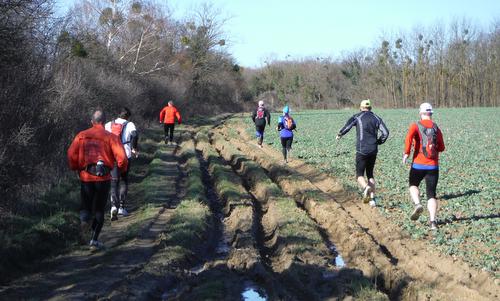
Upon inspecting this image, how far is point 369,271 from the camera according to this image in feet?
25.4

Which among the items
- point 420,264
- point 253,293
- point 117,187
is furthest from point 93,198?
point 420,264

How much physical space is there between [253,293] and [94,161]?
3.22m

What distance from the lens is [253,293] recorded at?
22.8 ft

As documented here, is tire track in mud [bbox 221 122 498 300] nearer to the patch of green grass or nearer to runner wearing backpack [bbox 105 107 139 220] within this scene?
runner wearing backpack [bbox 105 107 139 220]

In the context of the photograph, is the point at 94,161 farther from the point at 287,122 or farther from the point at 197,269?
the point at 287,122

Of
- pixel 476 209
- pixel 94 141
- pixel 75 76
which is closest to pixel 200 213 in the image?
pixel 94 141

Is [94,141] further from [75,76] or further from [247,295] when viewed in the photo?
[75,76]

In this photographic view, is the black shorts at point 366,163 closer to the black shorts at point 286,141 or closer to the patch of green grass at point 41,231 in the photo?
the patch of green grass at point 41,231

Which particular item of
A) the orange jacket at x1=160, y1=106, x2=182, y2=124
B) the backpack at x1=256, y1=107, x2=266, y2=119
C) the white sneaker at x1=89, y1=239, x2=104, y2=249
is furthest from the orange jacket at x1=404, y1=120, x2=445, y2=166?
the orange jacket at x1=160, y1=106, x2=182, y2=124

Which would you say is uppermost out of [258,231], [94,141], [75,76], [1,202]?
[75,76]

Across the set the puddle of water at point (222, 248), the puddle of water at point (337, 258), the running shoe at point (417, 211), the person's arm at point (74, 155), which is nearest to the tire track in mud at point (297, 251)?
the puddle of water at point (337, 258)

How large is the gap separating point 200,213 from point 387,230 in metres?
3.61

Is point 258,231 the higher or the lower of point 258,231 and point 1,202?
the lower

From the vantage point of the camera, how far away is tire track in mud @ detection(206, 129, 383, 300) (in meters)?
6.98
